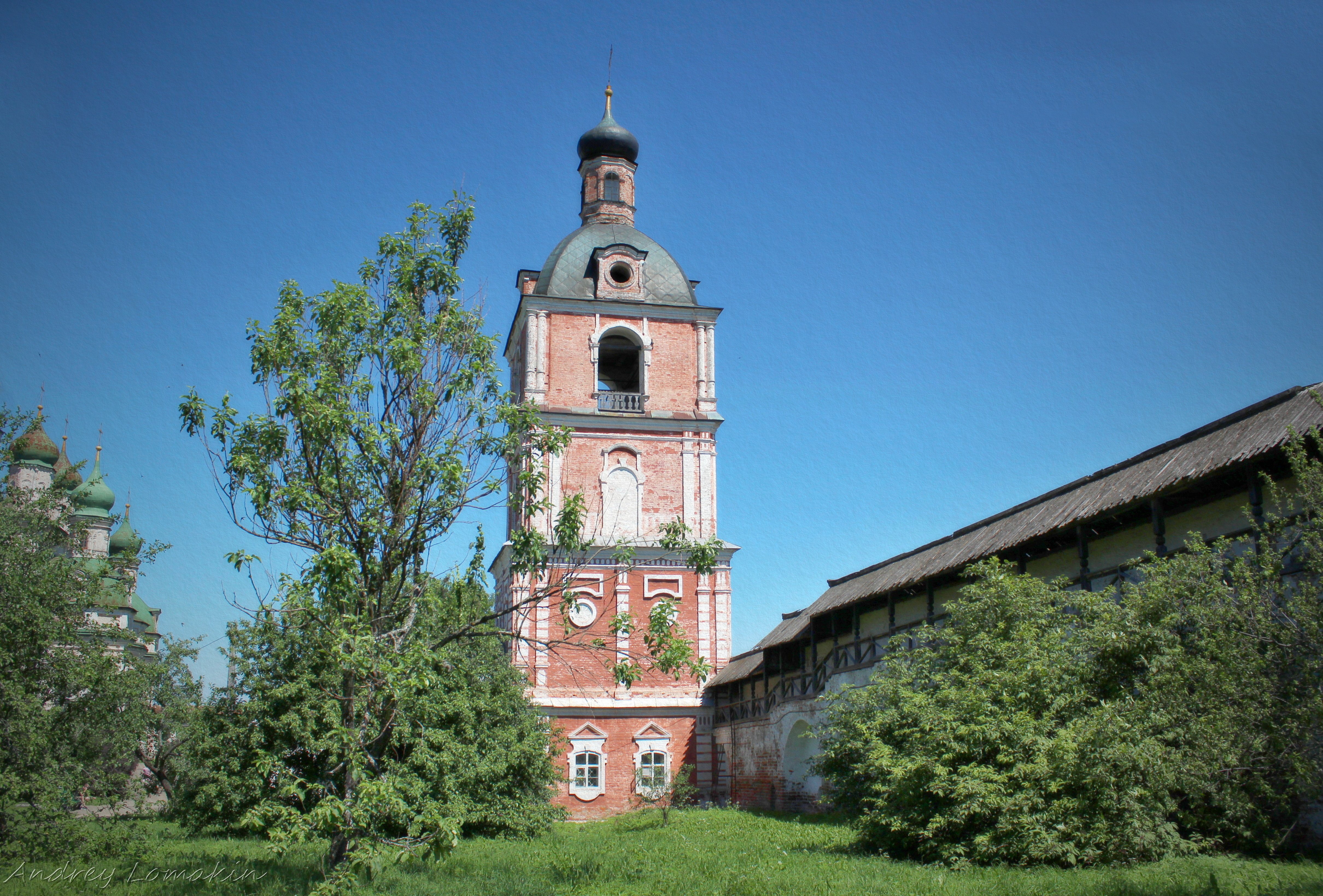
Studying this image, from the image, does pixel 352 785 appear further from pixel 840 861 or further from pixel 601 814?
pixel 601 814

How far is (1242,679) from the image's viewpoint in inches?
342

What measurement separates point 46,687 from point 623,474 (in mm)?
15823

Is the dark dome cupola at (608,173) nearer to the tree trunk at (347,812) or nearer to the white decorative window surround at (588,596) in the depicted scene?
the white decorative window surround at (588,596)

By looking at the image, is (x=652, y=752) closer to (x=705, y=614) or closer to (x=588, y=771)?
(x=588, y=771)

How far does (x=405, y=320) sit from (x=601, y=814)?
1955 cm

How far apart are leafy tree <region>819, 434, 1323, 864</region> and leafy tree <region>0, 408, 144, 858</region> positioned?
34.4ft

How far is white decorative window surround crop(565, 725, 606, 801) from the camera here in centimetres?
2670

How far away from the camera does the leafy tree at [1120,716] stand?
8727 mm

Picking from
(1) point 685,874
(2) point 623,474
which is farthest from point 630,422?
(1) point 685,874

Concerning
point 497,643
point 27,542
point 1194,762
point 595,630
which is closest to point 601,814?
point 595,630

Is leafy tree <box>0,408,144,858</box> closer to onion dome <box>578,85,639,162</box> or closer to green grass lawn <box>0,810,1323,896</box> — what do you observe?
green grass lawn <box>0,810,1323,896</box>

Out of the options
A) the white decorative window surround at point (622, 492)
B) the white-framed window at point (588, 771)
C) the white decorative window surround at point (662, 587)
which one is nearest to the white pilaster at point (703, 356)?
the white decorative window surround at point (622, 492)

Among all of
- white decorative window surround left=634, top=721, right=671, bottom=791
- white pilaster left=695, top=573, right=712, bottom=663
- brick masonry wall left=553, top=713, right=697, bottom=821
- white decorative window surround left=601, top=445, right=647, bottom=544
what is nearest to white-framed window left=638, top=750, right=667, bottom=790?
white decorative window surround left=634, top=721, right=671, bottom=791

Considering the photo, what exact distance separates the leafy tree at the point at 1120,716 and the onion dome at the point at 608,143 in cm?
2378
